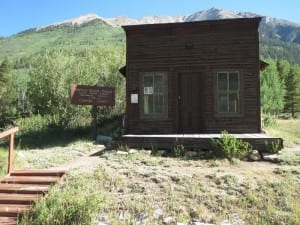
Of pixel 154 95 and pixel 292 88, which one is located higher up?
pixel 292 88

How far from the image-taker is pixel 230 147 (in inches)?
476

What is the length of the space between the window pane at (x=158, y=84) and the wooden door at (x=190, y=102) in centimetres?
68

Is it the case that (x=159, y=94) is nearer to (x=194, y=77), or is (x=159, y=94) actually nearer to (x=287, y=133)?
(x=194, y=77)

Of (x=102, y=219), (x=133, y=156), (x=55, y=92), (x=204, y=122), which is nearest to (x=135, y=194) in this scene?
(x=102, y=219)

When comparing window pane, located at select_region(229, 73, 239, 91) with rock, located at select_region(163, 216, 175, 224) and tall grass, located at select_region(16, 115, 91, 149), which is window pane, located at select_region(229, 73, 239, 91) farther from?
rock, located at select_region(163, 216, 175, 224)

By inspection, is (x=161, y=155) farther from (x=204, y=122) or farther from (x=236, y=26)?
(x=236, y=26)

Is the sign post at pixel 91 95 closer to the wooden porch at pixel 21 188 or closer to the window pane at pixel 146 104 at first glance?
the window pane at pixel 146 104

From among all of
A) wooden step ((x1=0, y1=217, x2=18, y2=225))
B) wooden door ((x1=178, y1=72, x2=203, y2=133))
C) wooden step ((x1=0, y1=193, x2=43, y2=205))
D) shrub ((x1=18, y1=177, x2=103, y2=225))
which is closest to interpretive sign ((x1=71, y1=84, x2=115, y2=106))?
wooden door ((x1=178, y1=72, x2=203, y2=133))

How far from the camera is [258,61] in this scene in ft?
49.2

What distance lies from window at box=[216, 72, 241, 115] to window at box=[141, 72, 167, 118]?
190 centimetres

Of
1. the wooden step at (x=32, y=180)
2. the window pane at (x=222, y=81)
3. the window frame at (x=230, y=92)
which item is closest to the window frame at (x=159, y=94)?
the window frame at (x=230, y=92)

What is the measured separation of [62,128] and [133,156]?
9.75 meters

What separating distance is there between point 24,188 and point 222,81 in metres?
8.08

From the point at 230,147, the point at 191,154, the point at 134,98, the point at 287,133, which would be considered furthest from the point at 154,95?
the point at 287,133
